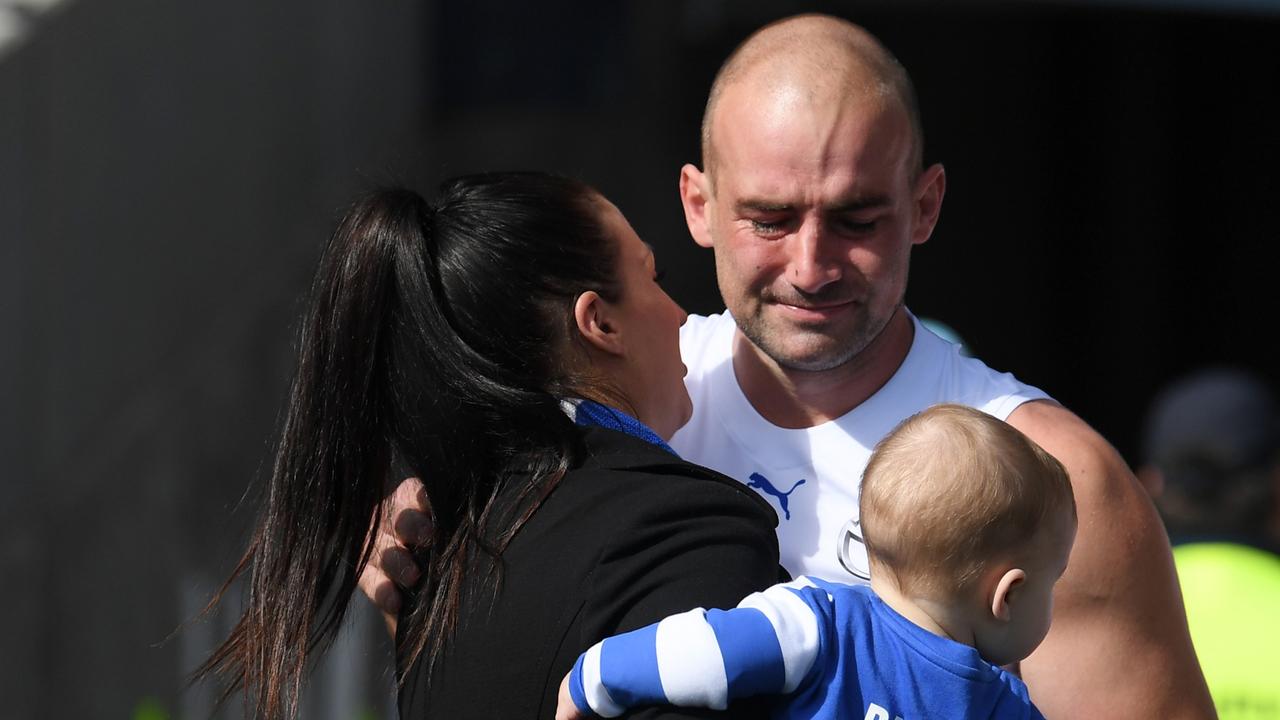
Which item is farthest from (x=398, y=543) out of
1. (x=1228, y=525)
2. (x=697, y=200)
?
(x=1228, y=525)

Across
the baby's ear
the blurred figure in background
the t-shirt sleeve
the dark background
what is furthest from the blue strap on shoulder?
the dark background

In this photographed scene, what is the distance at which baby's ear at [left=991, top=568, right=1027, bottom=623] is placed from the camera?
5.57 feet

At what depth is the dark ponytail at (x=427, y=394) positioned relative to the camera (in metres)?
1.86

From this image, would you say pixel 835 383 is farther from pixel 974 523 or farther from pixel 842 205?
pixel 974 523

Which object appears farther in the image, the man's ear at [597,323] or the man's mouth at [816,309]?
the man's mouth at [816,309]

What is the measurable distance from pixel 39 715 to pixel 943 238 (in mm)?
4973

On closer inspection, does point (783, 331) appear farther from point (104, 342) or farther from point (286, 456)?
point (104, 342)

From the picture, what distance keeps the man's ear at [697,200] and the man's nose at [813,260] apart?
26cm

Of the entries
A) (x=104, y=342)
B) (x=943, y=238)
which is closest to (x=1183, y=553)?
(x=104, y=342)

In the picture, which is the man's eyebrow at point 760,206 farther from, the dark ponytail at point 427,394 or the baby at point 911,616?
the baby at point 911,616

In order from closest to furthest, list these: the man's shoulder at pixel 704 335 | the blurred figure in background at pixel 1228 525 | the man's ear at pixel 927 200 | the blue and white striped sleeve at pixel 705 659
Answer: the blue and white striped sleeve at pixel 705 659, the man's ear at pixel 927 200, the man's shoulder at pixel 704 335, the blurred figure in background at pixel 1228 525

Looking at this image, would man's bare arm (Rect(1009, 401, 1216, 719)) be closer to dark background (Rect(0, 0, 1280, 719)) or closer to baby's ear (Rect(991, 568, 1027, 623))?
baby's ear (Rect(991, 568, 1027, 623))

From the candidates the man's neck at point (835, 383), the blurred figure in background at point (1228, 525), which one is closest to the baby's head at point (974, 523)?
the man's neck at point (835, 383)

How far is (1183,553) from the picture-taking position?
11.2ft
